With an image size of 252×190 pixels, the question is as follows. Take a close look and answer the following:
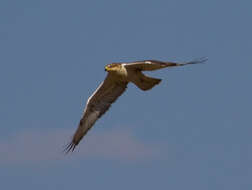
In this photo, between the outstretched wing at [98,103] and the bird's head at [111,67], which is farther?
the outstretched wing at [98,103]

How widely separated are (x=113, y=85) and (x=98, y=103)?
0.95m

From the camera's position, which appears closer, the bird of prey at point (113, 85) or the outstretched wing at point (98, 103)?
the bird of prey at point (113, 85)

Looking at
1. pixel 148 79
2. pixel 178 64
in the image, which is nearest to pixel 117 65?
pixel 148 79

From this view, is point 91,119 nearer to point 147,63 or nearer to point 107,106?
point 107,106

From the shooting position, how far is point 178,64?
17.3m

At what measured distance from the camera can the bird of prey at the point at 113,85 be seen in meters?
18.7

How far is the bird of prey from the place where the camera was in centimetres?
1869

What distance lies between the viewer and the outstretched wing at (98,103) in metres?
20.9

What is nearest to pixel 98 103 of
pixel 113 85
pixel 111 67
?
pixel 113 85

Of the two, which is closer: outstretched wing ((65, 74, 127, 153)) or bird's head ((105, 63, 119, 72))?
bird's head ((105, 63, 119, 72))

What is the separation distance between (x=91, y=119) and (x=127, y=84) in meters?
1.67

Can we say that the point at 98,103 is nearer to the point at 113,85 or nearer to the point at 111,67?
the point at 113,85

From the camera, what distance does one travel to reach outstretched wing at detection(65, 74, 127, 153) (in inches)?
824

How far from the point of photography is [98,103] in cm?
2155
